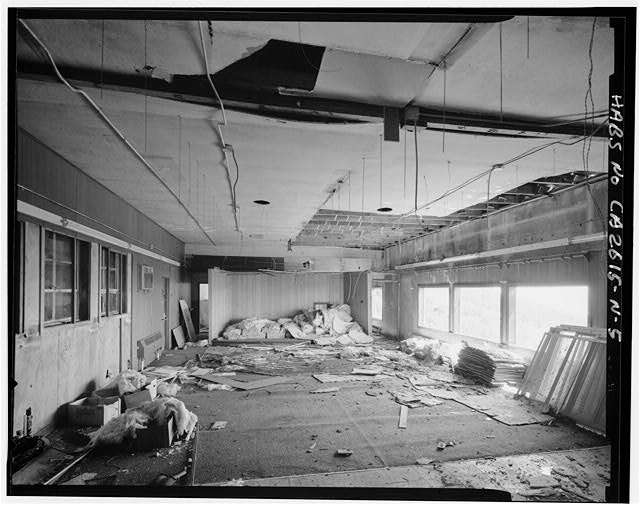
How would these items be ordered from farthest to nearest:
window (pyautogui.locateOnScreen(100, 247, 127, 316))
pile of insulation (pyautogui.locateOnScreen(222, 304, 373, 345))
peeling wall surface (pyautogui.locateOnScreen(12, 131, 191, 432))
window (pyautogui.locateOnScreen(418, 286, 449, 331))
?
pile of insulation (pyautogui.locateOnScreen(222, 304, 373, 345)), window (pyautogui.locateOnScreen(418, 286, 449, 331)), window (pyautogui.locateOnScreen(100, 247, 127, 316)), peeling wall surface (pyautogui.locateOnScreen(12, 131, 191, 432))

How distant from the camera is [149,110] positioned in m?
3.03

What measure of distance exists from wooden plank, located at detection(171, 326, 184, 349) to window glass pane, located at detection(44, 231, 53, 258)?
648 cm

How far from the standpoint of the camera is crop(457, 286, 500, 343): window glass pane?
777cm

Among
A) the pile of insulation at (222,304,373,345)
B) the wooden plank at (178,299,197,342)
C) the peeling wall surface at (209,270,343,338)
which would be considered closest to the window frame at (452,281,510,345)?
the pile of insulation at (222,304,373,345)

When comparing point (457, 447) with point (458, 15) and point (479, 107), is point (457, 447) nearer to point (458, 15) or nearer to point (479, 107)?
point (479, 107)

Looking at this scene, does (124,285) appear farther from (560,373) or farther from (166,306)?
(560,373)

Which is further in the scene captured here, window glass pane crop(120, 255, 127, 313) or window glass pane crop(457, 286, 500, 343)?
window glass pane crop(457, 286, 500, 343)

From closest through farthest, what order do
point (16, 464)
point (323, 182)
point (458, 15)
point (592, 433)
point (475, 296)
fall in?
1. point (458, 15)
2. point (16, 464)
3. point (592, 433)
4. point (323, 182)
5. point (475, 296)

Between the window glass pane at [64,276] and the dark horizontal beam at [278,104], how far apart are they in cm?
269

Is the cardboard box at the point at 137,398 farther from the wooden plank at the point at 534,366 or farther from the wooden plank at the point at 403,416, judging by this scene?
the wooden plank at the point at 534,366

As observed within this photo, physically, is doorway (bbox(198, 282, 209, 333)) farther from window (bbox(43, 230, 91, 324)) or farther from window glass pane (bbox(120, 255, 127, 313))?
window (bbox(43, 230, 91, 324))

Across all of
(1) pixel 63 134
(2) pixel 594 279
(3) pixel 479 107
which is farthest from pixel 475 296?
(1) pixel 63 134

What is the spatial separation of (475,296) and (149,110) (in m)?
7.76

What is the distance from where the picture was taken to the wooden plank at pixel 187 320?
11.6 metres
